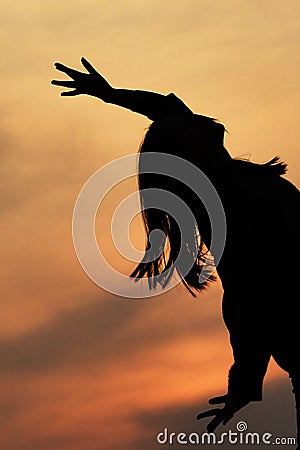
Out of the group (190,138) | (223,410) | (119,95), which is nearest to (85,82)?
(119,95)

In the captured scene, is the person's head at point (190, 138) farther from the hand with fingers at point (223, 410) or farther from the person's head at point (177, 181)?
the hand with fingers at point (223, 410)

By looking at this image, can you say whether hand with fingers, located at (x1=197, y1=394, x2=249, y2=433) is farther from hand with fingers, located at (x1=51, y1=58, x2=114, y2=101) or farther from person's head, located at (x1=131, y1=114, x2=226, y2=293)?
hand with fingers, located at (x1=51, y1=58, x2=114, y2=101)

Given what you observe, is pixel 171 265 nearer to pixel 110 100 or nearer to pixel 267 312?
pixel 267 312

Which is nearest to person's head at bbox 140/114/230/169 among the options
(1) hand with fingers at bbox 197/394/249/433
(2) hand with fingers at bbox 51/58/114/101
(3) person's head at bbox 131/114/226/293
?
(3) person's head at bbox 131/114/226/293

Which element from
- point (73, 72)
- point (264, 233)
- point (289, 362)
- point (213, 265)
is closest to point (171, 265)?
point (213, 265)

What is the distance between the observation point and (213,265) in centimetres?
580

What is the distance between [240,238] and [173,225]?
0.52 metres

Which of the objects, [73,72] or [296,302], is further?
[73,72]

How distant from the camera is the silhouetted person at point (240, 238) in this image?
5.70 m

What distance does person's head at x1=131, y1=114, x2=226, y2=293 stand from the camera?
583cm

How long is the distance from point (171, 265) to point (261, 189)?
2.93 ft

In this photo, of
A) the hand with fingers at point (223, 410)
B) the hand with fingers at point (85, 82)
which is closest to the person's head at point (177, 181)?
the hand with fingers at point (85, 82)

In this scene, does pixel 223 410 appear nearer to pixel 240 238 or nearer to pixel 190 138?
pixel 240 238

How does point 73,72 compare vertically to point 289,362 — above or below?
above
